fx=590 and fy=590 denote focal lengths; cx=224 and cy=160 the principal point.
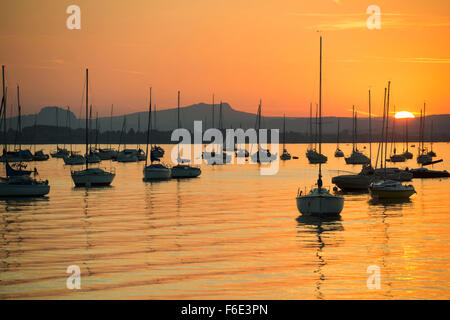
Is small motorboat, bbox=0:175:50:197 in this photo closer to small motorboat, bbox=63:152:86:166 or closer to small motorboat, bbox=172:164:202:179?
small motorboat, bbox=172:164:202:179

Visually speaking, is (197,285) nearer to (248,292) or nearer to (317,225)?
(248,292)

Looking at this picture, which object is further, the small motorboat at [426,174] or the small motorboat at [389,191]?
the small motorboat at [426,174]

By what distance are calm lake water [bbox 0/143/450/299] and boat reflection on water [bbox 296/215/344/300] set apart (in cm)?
7

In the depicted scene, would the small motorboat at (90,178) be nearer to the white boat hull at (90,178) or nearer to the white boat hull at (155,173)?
the white boat hull at (90,178)

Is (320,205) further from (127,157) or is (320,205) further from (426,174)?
(127,157)

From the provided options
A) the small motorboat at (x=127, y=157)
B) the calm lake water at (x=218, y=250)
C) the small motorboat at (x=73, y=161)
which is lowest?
the calm lake water at (x=218, y=250)

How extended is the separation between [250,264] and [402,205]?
98.8ft

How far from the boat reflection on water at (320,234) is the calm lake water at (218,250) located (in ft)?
0.22

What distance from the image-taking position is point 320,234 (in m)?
31.9

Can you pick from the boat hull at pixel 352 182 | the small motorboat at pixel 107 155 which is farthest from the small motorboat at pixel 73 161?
the boat hull at pixel 352 182

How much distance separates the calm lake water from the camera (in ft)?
62.5

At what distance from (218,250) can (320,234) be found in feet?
24.9

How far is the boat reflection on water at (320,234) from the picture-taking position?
21072 mm

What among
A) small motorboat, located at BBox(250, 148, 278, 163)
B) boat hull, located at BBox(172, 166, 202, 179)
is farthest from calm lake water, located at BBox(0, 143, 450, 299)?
small motorboat, located at BBox(250, 148, 278, 163)
